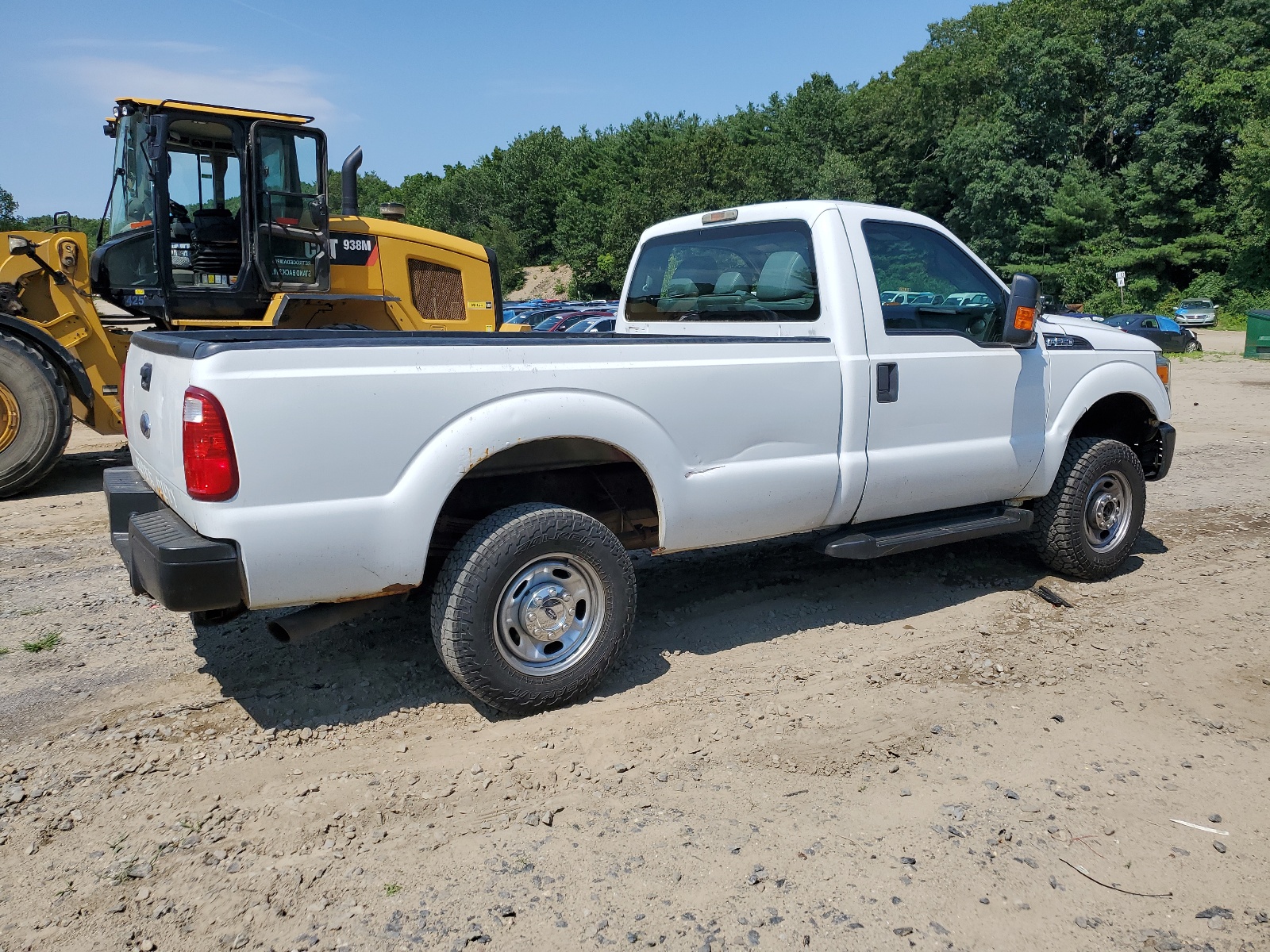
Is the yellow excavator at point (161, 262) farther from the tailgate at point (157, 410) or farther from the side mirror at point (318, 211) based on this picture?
the tailgate at point (157, 410)

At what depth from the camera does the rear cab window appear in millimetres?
5027

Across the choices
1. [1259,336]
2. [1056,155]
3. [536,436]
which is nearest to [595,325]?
[536,436]

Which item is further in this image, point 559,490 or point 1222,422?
point 1222,422

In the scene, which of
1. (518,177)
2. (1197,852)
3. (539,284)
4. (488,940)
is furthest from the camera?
(518,177)

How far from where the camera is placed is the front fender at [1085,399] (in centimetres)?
565

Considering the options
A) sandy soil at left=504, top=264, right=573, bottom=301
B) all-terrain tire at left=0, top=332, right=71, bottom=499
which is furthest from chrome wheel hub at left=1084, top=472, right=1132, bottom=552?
sandy soil at left=504, top=264, right=573, bottom=301

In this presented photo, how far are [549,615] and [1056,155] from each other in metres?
59.1

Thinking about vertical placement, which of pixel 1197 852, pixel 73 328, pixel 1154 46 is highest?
pixel 1154 46

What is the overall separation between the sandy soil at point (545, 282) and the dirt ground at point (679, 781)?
71.0 metres

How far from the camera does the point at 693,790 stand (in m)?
3.49

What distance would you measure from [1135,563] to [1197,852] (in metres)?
3.70

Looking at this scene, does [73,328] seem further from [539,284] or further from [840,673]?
[539,284]

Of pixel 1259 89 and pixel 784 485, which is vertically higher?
pixel 1259 89

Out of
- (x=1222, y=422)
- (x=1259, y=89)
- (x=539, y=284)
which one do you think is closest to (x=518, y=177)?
(x=539, y=284)
